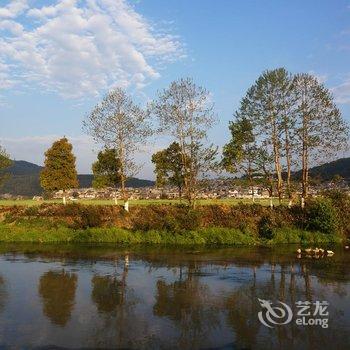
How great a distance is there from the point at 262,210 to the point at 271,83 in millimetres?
11433

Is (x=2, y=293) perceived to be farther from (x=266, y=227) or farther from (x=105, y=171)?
(x=105, y=171)

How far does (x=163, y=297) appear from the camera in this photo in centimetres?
1772

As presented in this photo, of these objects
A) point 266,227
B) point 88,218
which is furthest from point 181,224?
point 88,218

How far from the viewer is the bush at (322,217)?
34.6 m

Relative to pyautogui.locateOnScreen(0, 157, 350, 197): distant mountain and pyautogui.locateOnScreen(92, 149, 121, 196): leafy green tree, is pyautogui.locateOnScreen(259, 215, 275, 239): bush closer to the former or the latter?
pyautogui.locateOnScreen(92, 149, 121, 196): leafy green tree

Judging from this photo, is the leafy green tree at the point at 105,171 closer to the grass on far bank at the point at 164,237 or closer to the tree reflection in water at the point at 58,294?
the grass on far bank at the point at 164,237

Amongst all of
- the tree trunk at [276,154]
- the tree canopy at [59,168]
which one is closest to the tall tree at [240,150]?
the tree trunk at [276,154]

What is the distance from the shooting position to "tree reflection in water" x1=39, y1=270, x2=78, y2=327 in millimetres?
14836

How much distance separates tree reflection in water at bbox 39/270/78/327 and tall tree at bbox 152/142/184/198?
32318mm

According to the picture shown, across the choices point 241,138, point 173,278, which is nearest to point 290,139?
point 241,138

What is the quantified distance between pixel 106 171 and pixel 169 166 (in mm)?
9511

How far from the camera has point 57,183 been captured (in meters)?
51.9

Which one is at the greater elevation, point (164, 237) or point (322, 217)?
point (322, 217)

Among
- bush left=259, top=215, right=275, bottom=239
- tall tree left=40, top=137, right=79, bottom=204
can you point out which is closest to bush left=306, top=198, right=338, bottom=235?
bush left=259, top=215, right=275, bottom=239
